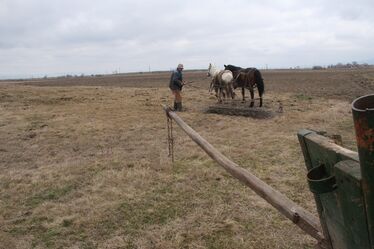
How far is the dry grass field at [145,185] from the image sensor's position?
482cm

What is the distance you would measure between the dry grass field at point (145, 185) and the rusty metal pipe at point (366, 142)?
1256 mm

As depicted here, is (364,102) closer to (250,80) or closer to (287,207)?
(287,207)

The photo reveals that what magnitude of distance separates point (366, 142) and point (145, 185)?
5.56 metres

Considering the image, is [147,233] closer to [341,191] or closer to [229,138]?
[341,191]

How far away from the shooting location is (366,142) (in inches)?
52.9

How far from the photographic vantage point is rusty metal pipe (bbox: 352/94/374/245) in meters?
1.32

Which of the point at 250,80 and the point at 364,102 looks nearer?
the point at 364,102

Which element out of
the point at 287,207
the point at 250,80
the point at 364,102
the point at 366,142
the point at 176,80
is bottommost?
the point at 287,207

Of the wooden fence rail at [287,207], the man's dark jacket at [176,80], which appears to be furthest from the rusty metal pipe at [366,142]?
the man's dark jacket at [176,80]

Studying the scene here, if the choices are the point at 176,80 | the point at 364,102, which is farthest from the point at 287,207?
the point at 176,80

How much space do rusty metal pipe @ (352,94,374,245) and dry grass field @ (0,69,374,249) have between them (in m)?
1.26

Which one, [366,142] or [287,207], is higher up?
[366,142]

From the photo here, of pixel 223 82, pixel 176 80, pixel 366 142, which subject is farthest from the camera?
pixel 223 82

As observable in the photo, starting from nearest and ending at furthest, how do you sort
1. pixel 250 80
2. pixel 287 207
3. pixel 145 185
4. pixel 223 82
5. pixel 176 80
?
pixel 287 207
pixel 145 185
pixel 176 80
pixel 250 80
pixel 223 82
